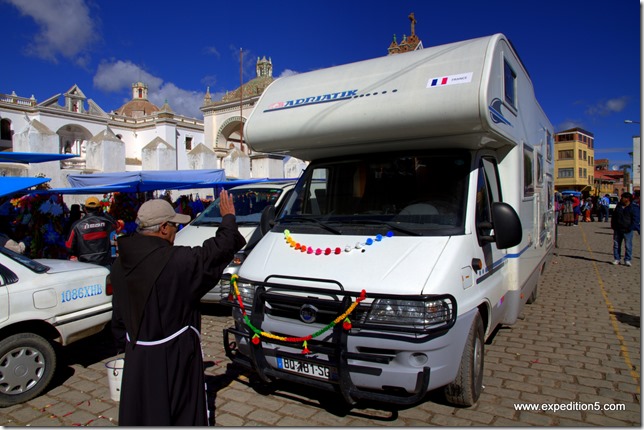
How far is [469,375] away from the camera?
3.70m

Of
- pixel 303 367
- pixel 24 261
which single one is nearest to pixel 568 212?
pixel 303 367

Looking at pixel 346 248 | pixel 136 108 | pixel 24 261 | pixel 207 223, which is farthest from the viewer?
pixel 136 108

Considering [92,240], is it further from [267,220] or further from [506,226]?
[506,226]

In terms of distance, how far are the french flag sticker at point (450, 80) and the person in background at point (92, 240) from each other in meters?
5.69

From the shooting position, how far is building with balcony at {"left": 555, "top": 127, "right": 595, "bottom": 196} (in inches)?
2788

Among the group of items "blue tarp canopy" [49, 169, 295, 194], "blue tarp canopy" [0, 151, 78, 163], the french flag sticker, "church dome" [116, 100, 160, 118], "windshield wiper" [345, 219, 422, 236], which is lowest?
"windshield wiper" [345, 219, 422, 236]

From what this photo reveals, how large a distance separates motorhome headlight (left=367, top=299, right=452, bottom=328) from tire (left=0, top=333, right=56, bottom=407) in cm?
341

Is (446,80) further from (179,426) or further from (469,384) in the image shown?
(179,426)

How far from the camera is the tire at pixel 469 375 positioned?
144 inches

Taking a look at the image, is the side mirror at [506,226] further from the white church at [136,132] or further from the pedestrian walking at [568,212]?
the pedestrian walking at [568,212]

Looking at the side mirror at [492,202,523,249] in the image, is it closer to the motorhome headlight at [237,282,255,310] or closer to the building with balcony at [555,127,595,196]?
the motorhome headlight at [237,282,255,310]

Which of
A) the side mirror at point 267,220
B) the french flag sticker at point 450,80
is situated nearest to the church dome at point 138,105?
the side mirror at point 267,220

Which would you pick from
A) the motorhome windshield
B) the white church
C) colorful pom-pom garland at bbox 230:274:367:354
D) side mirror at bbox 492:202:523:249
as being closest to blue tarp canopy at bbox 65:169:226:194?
the motorhome windshield

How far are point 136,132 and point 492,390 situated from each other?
6203 centimetres
